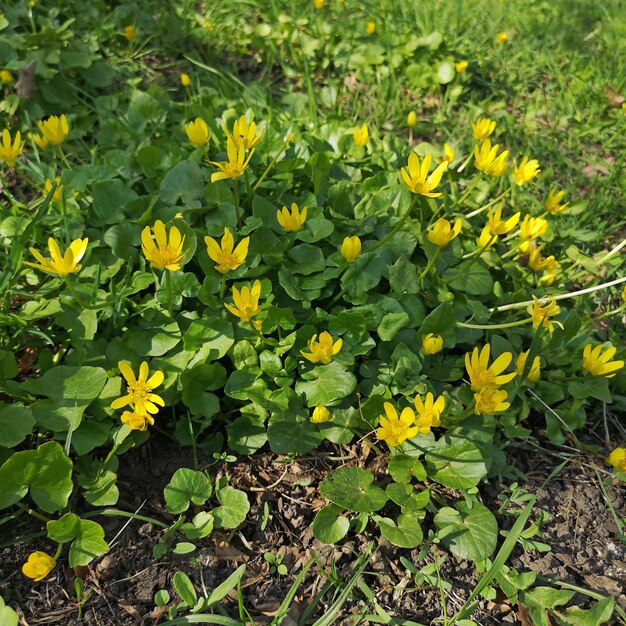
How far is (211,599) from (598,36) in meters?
4.58

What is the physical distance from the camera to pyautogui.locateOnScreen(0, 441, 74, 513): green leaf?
70.7 inches

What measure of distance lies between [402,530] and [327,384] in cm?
52

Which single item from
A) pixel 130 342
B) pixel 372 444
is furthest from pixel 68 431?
pixel 372 444

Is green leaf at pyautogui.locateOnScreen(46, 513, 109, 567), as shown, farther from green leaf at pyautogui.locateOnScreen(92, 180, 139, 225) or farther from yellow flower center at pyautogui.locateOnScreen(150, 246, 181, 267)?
green leaf at pyautogui.locateOnScreen(92, 180, 139, 225)

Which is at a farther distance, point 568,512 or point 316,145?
point 316,145

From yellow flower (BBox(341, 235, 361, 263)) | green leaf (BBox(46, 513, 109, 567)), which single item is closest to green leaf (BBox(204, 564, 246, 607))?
green leaf (BBox(46, 513, 109, 567))

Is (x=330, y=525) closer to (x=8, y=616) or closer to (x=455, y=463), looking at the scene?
(x=455, y=463)

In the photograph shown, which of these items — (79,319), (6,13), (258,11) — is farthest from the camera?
(258,11)

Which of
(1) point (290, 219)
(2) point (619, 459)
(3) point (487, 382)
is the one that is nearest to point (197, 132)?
(1) point (290, 219)

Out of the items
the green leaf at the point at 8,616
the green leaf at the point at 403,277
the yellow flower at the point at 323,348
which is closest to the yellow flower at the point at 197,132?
the green leaf at the point at 403,277

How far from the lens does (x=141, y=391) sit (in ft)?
6.25

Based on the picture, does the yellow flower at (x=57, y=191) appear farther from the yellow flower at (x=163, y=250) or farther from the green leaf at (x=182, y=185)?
the yellow flower at (x=163, y=250)

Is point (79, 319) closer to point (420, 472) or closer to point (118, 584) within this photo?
point (118, 584)

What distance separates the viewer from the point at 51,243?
6.17 ft
